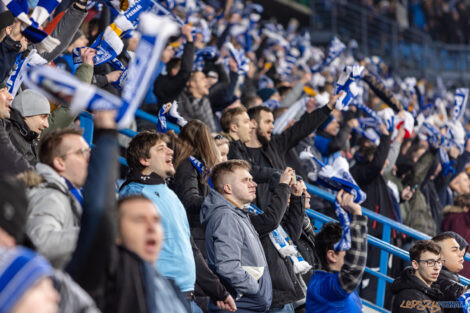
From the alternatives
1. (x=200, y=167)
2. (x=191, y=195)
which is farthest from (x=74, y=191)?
(x=200, y=167)

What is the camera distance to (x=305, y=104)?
23.8ft

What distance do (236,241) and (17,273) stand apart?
7.19 ft

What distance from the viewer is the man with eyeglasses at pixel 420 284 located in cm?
425

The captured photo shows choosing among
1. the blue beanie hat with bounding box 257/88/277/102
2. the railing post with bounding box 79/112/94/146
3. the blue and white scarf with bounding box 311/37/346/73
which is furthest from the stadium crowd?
the blue and white scarf with bounding box 311/37/346/73

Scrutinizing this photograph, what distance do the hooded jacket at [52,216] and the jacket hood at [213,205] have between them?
130 centimetres

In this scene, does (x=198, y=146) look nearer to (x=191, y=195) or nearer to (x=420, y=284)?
(x=191, y=195)

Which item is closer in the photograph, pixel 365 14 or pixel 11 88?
pixel 11 88

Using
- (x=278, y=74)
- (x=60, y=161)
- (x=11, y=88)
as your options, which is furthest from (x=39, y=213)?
(x=278, y=74)

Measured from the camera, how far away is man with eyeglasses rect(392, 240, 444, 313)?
4.25m

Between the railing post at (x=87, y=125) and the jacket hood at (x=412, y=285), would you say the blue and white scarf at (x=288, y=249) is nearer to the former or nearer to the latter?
the jacket hood at (x=412, y=285)

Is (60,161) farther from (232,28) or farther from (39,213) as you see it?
(232,28)

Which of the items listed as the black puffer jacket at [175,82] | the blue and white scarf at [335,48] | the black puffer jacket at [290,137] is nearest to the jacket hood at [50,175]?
the black puffer jacket at [290,137]

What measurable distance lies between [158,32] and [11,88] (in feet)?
7.34

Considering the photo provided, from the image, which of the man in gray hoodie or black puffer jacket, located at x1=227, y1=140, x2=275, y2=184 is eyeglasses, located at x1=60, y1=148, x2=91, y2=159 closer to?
the man in gray hoodie
